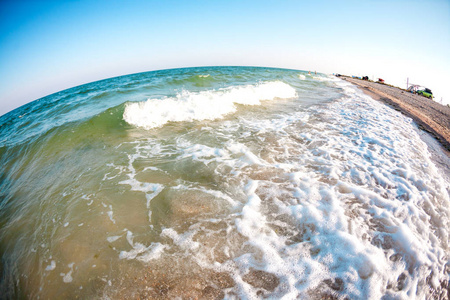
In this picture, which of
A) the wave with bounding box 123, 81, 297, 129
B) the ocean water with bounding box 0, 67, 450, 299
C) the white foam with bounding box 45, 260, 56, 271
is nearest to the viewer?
the ocean water with bounding box 0, 67, 450, 299

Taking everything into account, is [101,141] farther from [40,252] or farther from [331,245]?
[331,245]

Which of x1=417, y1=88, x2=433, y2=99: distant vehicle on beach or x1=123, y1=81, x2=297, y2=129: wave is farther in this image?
x1=417, y1=88, x2=433, y2=99: distant vehicle on beach

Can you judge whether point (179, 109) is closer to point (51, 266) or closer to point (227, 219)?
point (227, 219)

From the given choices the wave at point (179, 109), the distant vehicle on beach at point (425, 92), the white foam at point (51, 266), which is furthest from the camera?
the distant vehicle on beach at point (425, 92)

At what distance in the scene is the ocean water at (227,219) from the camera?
1.99m

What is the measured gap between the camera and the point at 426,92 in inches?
848

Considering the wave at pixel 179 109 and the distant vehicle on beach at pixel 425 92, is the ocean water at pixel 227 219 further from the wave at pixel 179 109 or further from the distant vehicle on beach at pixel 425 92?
the distant vehicle on beach at pixel 425 92

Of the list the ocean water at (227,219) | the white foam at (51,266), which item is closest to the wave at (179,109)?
the ocean water at (227,219)

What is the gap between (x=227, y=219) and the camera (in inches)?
107

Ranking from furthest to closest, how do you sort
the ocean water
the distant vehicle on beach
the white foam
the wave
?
1. the distant vehicle on beach
2. the wave
3. the white foam
4. the ocean water

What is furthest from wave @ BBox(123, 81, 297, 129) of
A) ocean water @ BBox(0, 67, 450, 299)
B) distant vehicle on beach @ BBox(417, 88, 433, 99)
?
distant vehicle on beach @ BBox(417, 88, 433, 99)

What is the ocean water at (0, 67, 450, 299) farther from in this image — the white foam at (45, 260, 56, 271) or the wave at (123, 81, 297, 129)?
the wave at (123, 81, 297, 129)

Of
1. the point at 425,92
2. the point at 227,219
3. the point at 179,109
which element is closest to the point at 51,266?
the point at 227,219

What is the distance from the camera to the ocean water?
1.99 m
